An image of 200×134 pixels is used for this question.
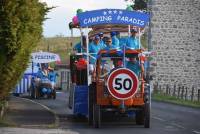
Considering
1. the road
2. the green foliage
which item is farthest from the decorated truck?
the green foliage

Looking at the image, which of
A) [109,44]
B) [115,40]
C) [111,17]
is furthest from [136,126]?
[111,17]

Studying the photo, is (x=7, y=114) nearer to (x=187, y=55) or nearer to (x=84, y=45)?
(x=84, y=45)

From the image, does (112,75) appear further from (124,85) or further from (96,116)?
(96,116)

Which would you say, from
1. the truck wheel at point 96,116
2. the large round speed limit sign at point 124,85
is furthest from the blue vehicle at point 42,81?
the large round speed limit sign at point 124,85

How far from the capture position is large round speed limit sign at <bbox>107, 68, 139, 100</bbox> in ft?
60.5

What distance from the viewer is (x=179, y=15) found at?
52.7 meters

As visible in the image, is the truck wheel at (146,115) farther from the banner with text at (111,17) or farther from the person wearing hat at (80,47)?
the person wearing hat at (80,47)

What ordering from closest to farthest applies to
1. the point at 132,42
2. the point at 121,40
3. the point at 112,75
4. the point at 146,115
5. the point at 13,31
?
1. the point at 13,31
2. the point at 112,75
3. the point at 146,115
4. the point at 132,42
5. the point at 121,40

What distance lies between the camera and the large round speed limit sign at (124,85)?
1844 centimetres

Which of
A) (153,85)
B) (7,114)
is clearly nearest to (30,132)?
(7,114)

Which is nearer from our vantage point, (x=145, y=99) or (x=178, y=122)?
(x=145, y=99)

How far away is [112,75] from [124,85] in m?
0.45

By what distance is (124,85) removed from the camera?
18.5 metres

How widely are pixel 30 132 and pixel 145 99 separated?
3.71 m
